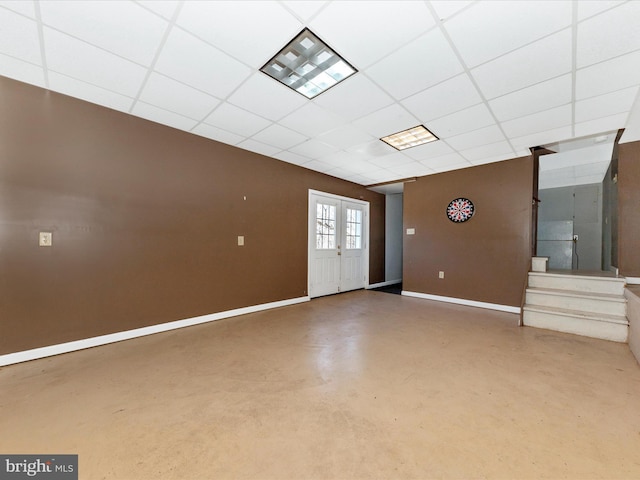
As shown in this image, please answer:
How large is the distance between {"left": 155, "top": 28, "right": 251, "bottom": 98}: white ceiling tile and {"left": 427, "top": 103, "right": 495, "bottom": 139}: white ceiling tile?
2.28 meters

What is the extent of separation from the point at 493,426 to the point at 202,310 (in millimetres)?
3382

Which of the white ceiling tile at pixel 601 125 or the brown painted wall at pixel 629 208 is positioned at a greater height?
the white ceiling tile at pixel 601 125

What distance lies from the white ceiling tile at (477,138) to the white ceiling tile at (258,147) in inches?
103

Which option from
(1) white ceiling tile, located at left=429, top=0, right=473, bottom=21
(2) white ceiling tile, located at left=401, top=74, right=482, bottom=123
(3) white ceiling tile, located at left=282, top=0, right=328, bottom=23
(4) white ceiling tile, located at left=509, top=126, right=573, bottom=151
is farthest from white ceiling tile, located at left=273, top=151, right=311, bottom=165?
(4) white ceiling tile, located at left=509, top=126, right=573, bottom=151

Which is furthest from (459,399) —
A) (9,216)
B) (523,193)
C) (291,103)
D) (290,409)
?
(9,216)

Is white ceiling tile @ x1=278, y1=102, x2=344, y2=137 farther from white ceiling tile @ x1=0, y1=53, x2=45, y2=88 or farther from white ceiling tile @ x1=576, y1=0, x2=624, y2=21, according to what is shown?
white ceiling tile @ x1=0, y1=53, x2=45, y2=88

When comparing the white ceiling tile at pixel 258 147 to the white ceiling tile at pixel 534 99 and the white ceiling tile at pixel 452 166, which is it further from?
the white ceiling tile at pixel 452 166

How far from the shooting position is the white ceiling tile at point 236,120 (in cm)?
289

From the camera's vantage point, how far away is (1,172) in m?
2.34

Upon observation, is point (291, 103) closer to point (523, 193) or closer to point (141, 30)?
point (141, 30)

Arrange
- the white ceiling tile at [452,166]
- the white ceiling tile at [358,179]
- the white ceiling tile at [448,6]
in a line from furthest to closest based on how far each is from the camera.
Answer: the white ceiling tile at [358,179] → the white ceiling tile at [452,166] → the white ceiling tile at [448,6]

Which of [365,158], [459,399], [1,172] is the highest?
[365,158]

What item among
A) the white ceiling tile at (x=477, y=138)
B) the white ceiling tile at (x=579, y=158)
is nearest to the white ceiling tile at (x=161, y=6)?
the white ceiling tile at (x=477, y=138)

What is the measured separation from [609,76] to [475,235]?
2883 mm
